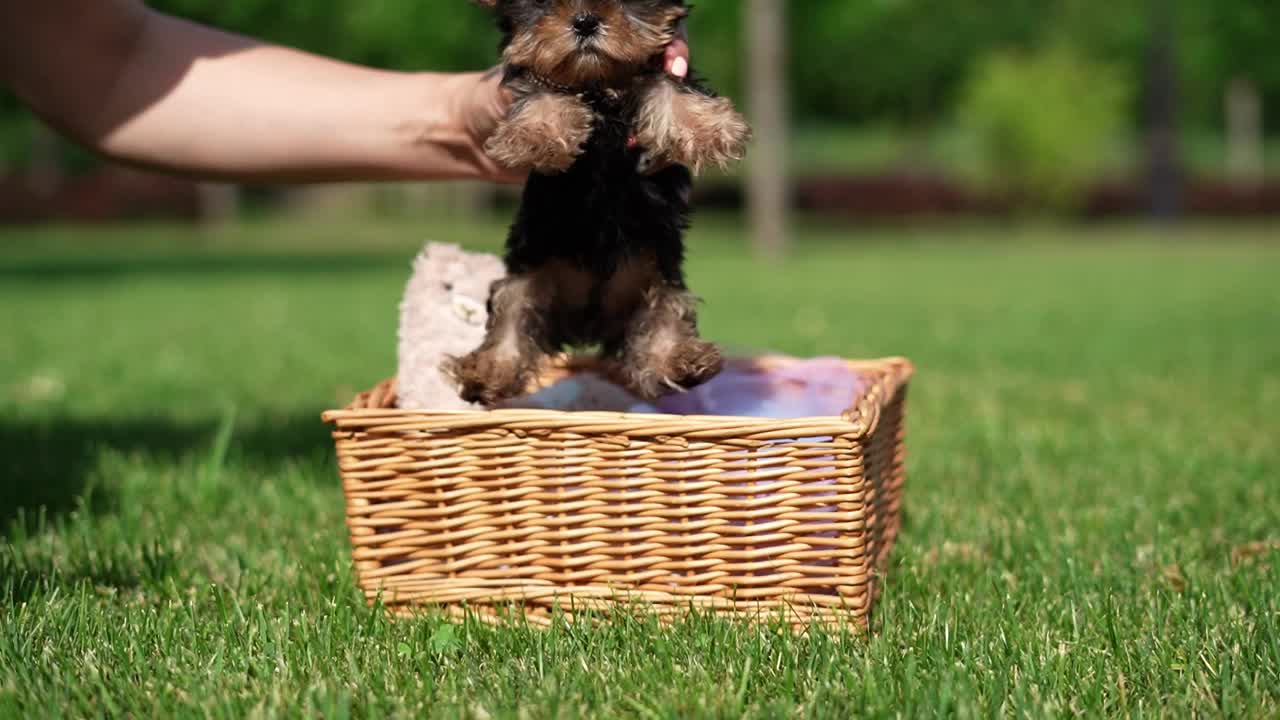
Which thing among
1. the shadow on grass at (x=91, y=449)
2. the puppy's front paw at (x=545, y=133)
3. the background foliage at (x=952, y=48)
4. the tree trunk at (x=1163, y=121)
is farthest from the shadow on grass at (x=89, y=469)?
the tree trunk at (x=1163, y=121)

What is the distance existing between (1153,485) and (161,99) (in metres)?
3.62

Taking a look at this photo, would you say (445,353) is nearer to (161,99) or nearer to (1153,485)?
(161,99)

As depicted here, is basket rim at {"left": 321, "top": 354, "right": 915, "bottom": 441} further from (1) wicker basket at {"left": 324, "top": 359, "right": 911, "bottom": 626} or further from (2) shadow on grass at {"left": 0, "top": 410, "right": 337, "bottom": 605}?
(2) shadow on grass at {"left": 0, "top": 410, "right": 337, "bottom": 605}

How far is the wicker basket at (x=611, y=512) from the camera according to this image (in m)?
2.79

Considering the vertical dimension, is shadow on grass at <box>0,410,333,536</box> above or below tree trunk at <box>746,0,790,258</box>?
below

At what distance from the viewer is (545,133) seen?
8.53 ft

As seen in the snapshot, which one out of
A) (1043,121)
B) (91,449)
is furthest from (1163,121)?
(91,449)

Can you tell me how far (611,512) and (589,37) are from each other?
3.54ft

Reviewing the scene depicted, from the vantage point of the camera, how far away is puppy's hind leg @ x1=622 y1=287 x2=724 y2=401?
9.43 ft

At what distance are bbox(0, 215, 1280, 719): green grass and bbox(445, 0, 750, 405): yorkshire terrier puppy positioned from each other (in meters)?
0.68

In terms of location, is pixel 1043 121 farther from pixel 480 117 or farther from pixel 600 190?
pixel 600 190

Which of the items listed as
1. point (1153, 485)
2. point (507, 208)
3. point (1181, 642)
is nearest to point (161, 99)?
point (1181, 642)

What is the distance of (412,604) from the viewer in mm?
3010

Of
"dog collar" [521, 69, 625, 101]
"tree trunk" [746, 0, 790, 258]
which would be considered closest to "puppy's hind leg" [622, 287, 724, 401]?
"dog collar" [521, 69, 625, 101]
